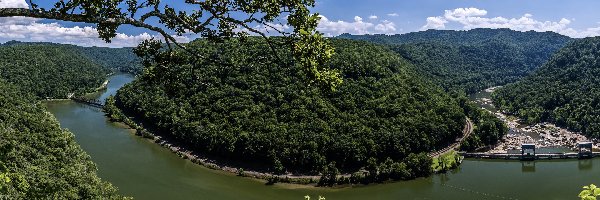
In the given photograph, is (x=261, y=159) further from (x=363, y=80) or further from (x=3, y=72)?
(x=3, y=72)

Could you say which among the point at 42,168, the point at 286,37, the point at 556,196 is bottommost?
the point at 556,196

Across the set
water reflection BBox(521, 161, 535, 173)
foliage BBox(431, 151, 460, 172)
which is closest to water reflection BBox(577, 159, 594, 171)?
water reflection BBox(521, 161, 535, 173)

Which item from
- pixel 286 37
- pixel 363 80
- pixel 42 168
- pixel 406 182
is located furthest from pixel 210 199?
A: pixel 286 37

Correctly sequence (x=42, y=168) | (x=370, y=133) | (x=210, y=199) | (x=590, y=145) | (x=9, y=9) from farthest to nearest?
1. (x=590, y=145)
2. (x=370, y=133)
3. (x=210, y=199)
4. (x=42, y=168)
5. (x=9, y=9)

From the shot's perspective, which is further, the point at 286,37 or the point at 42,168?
the point at 42,168

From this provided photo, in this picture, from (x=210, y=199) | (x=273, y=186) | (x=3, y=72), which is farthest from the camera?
(x=3, y=72)

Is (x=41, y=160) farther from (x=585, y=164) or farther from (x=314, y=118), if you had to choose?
(x=585, y=164)

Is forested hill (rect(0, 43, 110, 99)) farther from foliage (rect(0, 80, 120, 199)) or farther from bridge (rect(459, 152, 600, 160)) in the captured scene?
bridge (rect(459, 152, 600, 160))
